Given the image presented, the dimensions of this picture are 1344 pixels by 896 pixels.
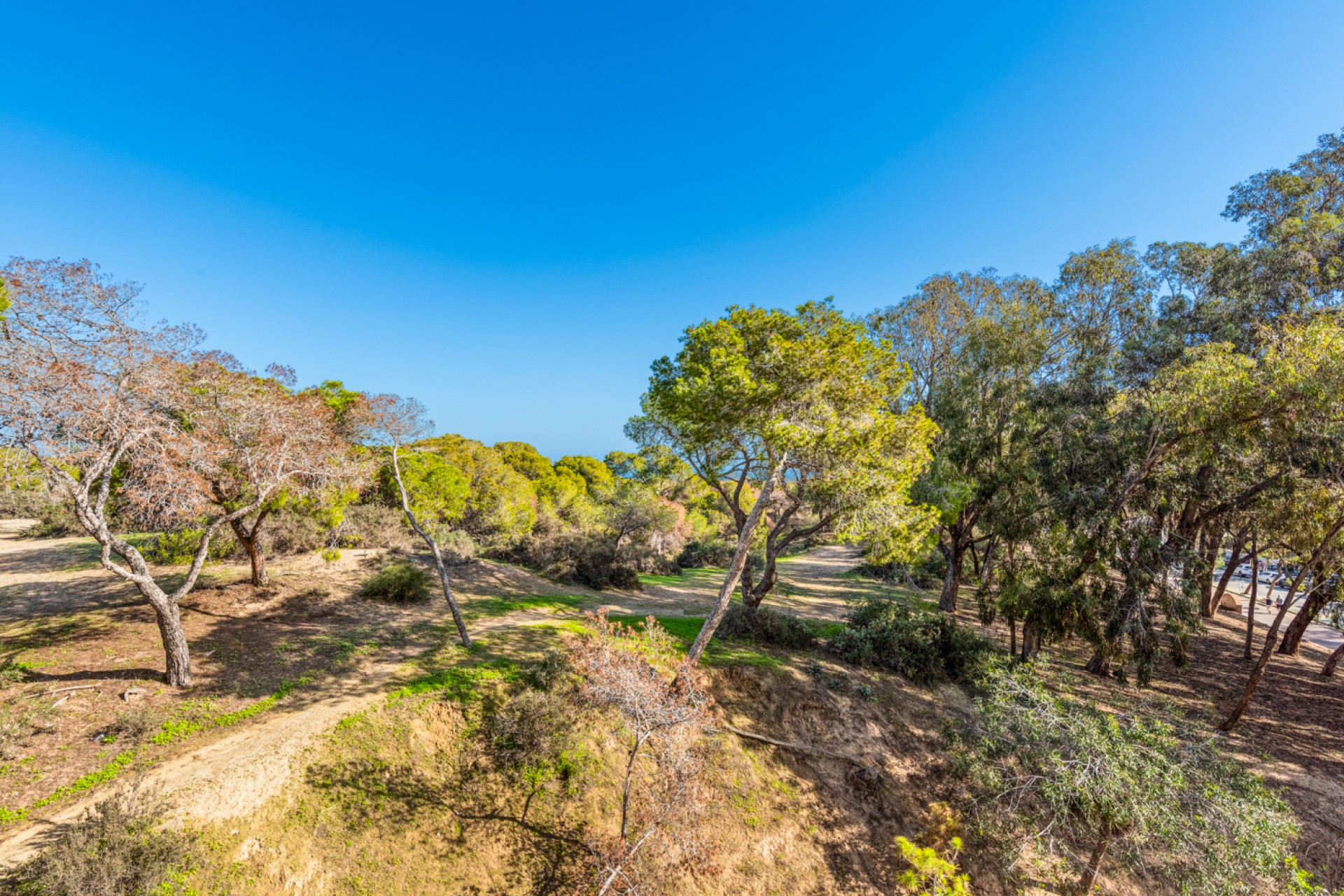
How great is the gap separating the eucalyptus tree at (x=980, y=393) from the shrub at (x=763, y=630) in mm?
6087

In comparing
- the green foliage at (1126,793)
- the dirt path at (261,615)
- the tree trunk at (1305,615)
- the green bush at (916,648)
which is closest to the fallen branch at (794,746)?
the green foliage at (1126,793)

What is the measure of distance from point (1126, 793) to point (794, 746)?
610cm

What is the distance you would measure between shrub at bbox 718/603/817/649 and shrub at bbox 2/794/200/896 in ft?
40.0

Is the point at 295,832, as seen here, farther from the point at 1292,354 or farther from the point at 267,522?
the point at 1292,354

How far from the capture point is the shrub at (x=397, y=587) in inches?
622

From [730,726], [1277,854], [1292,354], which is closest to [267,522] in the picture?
[730,726]

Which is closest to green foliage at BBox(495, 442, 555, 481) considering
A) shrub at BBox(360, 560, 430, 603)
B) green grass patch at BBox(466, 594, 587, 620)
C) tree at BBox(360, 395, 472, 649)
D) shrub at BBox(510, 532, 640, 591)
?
shrub at BBox(510, 532, 640, 591)

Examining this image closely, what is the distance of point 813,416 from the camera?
10.9m

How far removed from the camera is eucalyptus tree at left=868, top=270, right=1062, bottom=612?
16609mm

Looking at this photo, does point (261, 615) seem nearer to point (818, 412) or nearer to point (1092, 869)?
point (818, 412)

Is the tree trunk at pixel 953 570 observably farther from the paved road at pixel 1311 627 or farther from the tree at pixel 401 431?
the tree at pixel 401 431

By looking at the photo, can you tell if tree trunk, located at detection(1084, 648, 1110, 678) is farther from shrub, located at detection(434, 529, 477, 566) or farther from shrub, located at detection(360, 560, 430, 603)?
shrub, located at detection(434, 529, 477, 566)

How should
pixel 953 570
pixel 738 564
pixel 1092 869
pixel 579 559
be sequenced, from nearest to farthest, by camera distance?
pixel 1092 869 → pixel 738 564 → pixel 953 570 → pixel 579 559

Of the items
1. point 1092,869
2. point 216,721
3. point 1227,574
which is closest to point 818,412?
point 1092,869
